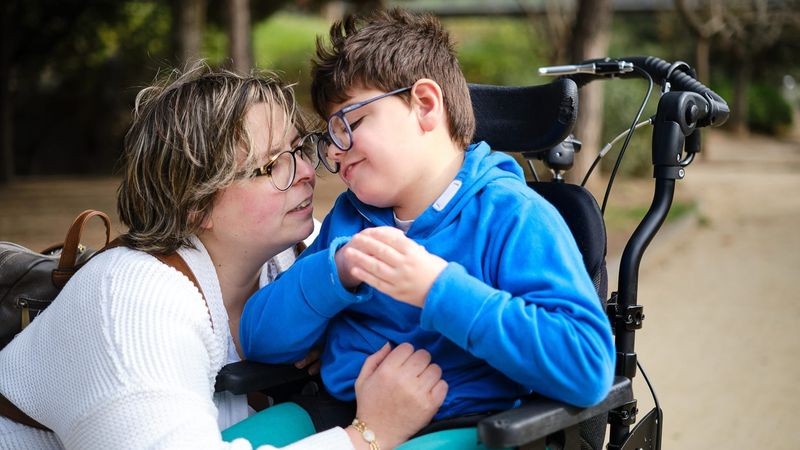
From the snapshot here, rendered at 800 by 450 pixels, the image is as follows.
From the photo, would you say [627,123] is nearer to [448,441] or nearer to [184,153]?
[184,153]

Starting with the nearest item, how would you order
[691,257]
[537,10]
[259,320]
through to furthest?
1. [259,320]
2. [691,257]
3. [537,10]

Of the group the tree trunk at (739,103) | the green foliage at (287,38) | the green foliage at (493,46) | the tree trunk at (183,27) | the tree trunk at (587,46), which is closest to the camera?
the tree trunk at (587,46)

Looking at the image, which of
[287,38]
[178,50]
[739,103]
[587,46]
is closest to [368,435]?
[587,46]

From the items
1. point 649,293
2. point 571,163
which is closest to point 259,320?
point 571,163

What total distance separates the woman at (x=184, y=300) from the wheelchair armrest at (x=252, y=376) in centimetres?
5

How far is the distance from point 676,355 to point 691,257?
127 inches

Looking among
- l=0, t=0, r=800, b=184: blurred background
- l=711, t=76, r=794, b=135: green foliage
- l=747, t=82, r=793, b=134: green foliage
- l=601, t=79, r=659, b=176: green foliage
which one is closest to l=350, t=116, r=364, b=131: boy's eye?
l=0, t=0, r=800, b=184: blurred background

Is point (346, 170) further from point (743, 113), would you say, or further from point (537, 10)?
point (743, 113)

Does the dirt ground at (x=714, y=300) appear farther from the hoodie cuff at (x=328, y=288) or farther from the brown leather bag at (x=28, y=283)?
the brown leather bag at (x=28, y=283)

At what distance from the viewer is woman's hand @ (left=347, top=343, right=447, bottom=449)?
6.02 feet

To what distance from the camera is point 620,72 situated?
243 centimetres

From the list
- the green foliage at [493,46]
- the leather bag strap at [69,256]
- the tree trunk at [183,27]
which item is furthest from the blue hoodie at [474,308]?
the green foliage at [493,46]

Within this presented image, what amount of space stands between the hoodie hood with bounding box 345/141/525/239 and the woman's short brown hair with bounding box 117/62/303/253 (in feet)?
1.49

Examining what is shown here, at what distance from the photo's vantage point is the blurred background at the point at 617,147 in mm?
5070
